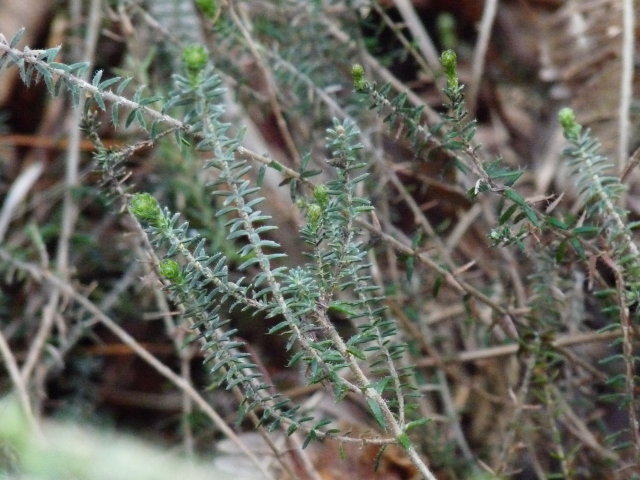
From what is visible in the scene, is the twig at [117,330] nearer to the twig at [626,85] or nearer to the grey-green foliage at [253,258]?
the grey-green foliage at [253,258]

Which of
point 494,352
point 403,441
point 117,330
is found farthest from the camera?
point 494,352

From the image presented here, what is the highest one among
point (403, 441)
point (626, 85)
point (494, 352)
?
point (626, 85)

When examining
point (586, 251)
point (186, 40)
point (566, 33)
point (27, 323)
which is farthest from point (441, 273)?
point (566, 33)

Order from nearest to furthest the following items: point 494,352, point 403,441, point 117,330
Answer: point 403,441 → point 117,330 → point 494,352

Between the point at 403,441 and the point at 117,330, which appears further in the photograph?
the point at 117,330

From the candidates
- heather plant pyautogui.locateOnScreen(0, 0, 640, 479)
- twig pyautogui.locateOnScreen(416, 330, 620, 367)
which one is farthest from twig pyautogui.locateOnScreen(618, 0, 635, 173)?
twig pyautogui.locateOnScreen(416, 330, 620, 367)

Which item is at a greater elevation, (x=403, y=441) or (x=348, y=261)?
(x=348, y=261)

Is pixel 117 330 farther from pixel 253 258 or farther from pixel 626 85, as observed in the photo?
pixel 626 85

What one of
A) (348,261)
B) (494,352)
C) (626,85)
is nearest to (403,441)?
(348,261)

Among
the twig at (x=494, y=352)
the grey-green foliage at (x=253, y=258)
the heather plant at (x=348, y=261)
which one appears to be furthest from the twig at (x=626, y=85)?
the grey-green foliage at (x=253, y=258)

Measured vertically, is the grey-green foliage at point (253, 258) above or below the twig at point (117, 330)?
above

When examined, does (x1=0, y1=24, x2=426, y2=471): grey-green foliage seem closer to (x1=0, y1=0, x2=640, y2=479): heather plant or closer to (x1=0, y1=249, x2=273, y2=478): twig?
(x1=0, y1=0, x2=640, y2=479): heather plant

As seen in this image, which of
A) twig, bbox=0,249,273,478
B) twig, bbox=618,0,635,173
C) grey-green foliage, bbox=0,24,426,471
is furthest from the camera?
twig, bbox=618,0,635,173
